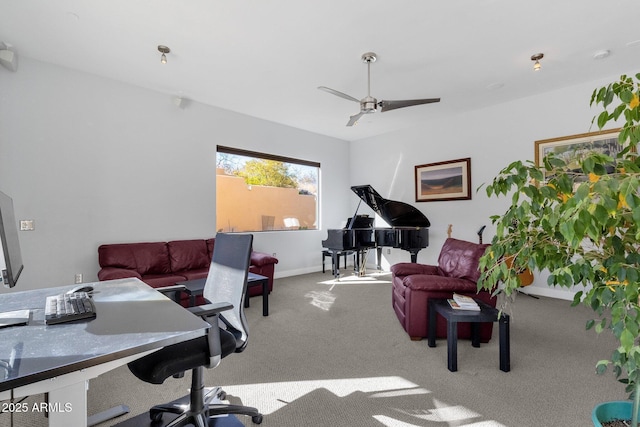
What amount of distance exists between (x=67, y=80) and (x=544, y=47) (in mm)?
5635

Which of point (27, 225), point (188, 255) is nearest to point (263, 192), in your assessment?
point (188, 255)

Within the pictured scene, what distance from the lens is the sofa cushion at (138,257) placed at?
3.78 metres

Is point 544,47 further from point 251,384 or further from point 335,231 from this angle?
point 251,384

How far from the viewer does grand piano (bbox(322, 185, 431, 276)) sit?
5.24 meters

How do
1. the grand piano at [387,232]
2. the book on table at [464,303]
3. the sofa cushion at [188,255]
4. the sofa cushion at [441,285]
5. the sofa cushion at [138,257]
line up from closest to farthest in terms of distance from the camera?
the book on table at [464,303], the sofa cushion at [441,285], the sofa cushion at [138,257], the sofa cushion at [188,255], the grand piano at [387,232]

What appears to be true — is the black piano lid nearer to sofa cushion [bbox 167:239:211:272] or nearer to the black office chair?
sofa cushion [bbox 167:239:211:272]

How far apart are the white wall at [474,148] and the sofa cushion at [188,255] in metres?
3.86

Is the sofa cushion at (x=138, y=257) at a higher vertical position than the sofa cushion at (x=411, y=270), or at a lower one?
higher

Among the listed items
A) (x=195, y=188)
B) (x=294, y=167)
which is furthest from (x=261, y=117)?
(x=195, y=188)

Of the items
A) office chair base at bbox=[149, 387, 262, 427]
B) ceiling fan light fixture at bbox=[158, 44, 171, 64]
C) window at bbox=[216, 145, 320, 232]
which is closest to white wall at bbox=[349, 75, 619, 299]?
window at bbox=[216, 145, 320, 232]

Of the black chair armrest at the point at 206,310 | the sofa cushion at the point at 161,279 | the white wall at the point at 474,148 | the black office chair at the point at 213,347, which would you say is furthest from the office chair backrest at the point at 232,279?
the white wall at the point at 474,148

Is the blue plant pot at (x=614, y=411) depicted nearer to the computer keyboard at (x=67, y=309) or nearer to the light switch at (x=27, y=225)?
the computer keyboard at (x=67, y=309)

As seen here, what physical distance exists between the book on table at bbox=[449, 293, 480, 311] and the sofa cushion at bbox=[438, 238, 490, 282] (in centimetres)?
34

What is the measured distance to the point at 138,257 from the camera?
3914 mm
